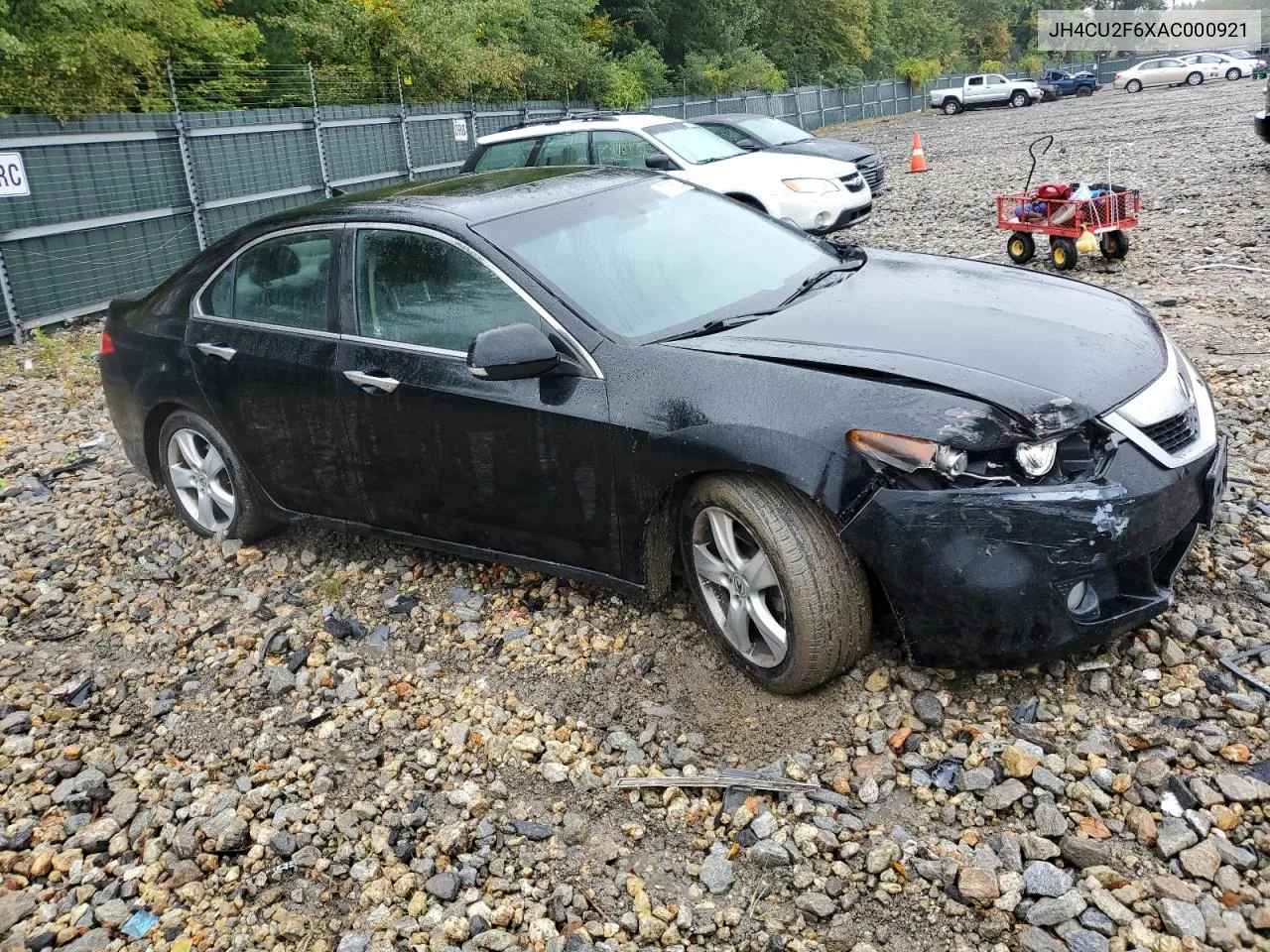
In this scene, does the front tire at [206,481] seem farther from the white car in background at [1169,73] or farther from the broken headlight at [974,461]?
the white car in background at [1169,73]

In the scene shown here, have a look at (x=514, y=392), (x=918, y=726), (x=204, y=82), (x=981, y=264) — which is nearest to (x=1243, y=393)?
(x=981, y=264)

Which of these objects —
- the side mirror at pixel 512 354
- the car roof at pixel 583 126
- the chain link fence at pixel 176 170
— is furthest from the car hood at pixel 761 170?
the side mirror at pixel 512 354

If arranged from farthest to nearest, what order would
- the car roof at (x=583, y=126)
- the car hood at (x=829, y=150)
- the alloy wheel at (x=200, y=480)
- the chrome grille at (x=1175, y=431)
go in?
the car hood at (x=829, y=150), the car roof at (x=583, y=126), the alloy wheel at (x=200, y=480), the chrome grille at (x=1175, y=431)

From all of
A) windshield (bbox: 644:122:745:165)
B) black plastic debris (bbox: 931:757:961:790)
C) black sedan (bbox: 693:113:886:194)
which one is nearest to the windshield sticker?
black plastic debris (bbox: 931:757:961:790)

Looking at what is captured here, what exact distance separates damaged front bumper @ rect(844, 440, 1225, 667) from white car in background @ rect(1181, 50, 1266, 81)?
158 ft

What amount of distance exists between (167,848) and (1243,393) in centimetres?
527

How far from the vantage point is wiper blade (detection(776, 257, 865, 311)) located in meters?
4.02

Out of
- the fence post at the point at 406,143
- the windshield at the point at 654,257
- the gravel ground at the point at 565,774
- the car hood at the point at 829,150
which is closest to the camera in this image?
the gravel ground at the point at 565,774

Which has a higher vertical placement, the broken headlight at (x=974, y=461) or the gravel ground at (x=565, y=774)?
the broken headlight at (x=974, y=461)

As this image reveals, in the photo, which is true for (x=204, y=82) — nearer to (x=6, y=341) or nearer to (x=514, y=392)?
(x=6, y=341)

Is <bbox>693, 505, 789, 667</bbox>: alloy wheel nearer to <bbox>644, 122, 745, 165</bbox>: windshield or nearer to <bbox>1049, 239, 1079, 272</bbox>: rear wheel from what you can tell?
<bbox>1049, 239, 1079, 272</bbox>: rear wheel

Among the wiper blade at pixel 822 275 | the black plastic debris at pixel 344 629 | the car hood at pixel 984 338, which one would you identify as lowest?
the black plastic debris at pixel 344 629

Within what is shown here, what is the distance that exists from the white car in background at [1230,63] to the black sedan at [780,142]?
35.5 meters

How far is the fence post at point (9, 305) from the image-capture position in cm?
1023
